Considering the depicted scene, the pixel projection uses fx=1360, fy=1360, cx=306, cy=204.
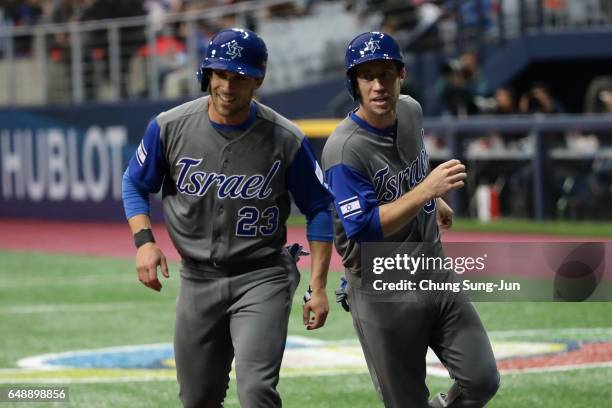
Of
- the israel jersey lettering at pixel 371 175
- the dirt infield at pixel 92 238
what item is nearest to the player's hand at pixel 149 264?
the israel jersey lettering at pixel 371 175

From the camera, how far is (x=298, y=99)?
21797 millimetres

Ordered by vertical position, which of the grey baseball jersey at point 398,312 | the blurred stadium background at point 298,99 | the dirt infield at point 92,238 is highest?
the grey baseball jersey at point 398,312

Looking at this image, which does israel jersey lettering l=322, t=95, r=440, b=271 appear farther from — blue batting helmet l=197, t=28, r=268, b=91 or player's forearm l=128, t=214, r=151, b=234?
player's forearm l=128, t=214, r=151, b=234

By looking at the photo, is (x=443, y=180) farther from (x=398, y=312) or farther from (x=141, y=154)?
(x=141, y=154)

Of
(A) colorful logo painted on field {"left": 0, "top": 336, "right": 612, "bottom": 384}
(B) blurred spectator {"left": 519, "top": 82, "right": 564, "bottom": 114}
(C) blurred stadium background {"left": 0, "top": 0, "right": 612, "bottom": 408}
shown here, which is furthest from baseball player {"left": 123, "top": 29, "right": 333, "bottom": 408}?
(B) blurred spectator {"left": 519, "top": 82, "right": 564, "bottom": 114}

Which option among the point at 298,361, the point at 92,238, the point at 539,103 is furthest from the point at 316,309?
the point at 92,238

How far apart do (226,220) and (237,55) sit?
2.43ft

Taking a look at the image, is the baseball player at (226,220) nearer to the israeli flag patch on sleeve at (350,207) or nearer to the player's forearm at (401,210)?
the israeli flag patch on sleeve at (350,207)

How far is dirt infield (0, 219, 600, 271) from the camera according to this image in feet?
55.3

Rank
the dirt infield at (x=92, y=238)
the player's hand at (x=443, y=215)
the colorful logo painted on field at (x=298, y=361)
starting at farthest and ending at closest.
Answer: the dirt infield at (x=92, y=238), the colorful logo painted on field at (x=298, y=361), the player's hand at (x=443, y=215)

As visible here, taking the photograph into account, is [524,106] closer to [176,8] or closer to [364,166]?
[176,8]

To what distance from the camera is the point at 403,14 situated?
70.8 ft

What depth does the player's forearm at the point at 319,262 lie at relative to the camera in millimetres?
5859

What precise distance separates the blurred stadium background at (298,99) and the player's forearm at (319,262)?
24.7ft
